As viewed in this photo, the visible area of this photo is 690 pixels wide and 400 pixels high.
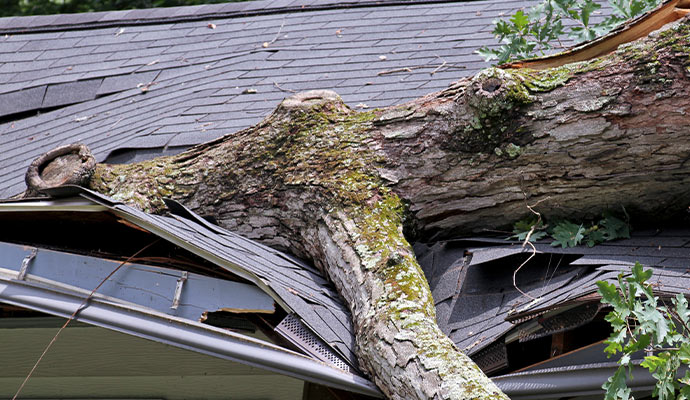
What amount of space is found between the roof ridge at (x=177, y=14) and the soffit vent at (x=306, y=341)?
4.71m

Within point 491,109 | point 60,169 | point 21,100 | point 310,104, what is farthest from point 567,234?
point 21,100

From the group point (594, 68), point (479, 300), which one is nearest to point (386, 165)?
point (479, 300)

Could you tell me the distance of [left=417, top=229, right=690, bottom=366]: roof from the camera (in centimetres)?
258

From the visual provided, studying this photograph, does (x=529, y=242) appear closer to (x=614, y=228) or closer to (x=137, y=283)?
(x=614, y=228)

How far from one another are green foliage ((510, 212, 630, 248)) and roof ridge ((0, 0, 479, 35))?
4074 millimetres

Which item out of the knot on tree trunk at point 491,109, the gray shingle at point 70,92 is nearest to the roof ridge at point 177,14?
the gray shingle at point 70,92

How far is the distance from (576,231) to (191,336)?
60.3 inches

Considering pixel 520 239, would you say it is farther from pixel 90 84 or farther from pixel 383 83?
pixel 90 84

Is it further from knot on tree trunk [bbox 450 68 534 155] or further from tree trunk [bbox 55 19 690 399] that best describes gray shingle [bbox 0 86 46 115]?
knot on tree trunk [bbox 450 68 534 155]

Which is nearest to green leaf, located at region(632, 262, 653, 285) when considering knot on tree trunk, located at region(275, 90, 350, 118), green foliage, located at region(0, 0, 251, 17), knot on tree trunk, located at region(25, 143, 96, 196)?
knot on tree trunk, located at region(275, 90, 350, 118)

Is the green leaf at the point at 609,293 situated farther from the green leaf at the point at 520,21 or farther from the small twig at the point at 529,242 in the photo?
the green leaf at the point at 520,21

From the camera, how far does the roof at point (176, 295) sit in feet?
8.37

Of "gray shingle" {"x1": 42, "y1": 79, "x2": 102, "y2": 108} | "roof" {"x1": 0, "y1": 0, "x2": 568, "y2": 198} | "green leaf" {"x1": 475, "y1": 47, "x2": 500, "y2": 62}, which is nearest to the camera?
"green leaf" {"x1": 475, "y1": 47, "x2": 500, "y2": 62}

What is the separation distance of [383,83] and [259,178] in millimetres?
1889
